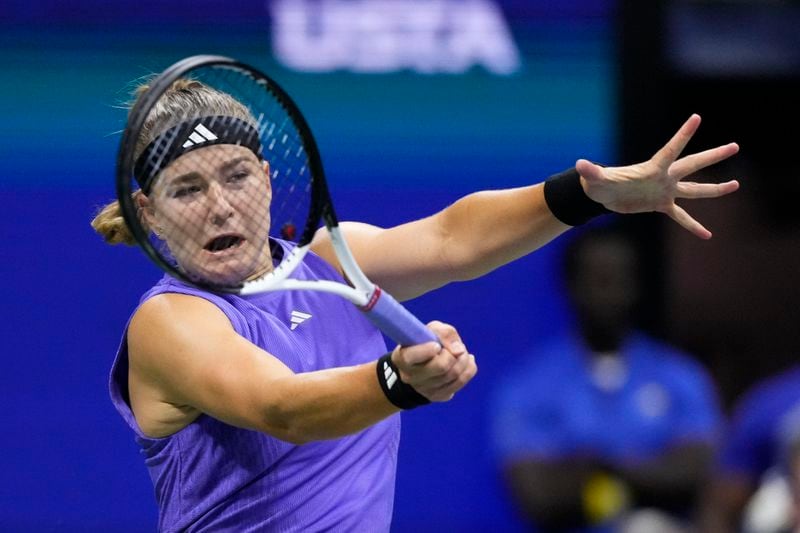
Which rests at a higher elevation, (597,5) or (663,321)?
(597,5)

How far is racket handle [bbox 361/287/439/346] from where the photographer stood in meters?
2.69

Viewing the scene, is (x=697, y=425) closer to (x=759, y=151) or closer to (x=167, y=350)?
(x=759, y=151)

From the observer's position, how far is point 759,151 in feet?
25.9

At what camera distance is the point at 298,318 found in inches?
132

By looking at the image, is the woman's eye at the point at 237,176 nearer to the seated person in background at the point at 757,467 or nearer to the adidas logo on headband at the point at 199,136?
the adidas logo on headband at the point at 199,136

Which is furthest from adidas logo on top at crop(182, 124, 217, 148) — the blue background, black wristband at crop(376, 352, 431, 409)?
the blue background

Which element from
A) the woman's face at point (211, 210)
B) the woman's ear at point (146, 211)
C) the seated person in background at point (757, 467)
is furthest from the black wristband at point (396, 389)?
the seated person in background at point (757, 467)

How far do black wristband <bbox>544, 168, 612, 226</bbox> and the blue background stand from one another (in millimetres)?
2850

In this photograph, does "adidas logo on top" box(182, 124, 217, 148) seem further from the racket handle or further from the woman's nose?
the racket handle

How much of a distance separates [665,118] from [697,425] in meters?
1.37

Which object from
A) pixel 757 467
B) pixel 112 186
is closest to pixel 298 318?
pixel 757 467

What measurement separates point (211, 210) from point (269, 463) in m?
0.54

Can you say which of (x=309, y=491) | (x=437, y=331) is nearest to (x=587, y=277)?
(x=309, y=491)

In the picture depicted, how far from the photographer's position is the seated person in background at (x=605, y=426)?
224 inches
